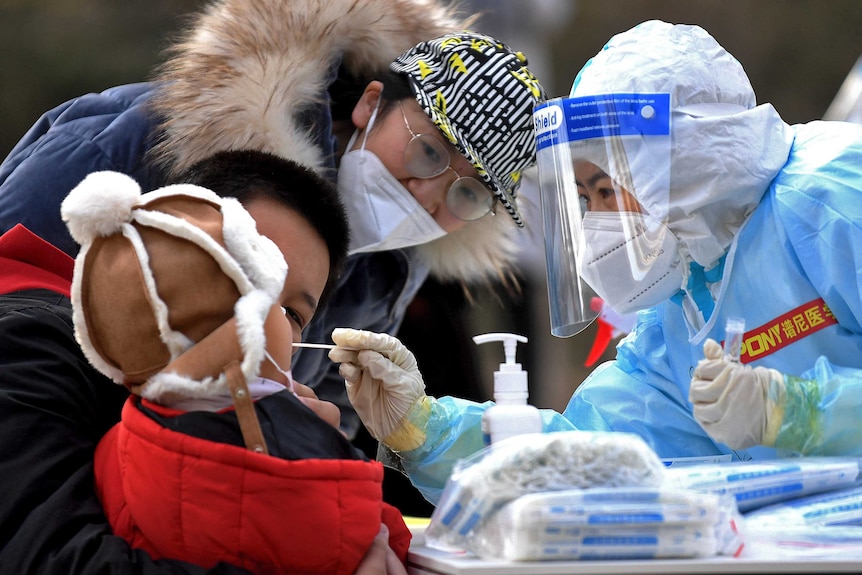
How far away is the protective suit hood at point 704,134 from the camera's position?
4.97 ft

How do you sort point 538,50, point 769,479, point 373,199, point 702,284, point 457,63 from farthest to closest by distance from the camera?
point 538,50 < point 373,199 < point 457,63 < point 702,284 < point 769,479

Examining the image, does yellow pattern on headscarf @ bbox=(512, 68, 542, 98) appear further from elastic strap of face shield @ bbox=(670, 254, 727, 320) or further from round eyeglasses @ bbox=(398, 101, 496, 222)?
elastic strap of face shield @ bbox=(670, 254, 727, 320)

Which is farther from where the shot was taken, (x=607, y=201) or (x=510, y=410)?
(x=607, y=201)

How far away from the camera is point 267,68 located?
2004 mm

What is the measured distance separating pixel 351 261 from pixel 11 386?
1.36 meters

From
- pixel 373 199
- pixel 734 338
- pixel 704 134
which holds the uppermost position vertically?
pixel 704 134

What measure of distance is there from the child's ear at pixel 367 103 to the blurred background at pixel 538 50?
107 centimetres

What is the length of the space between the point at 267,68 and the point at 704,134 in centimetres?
90

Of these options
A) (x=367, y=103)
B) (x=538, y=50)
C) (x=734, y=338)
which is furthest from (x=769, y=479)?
(x=538, y=50)

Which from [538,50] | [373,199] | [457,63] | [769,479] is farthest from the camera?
[538,50]

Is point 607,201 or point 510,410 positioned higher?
point 607,201

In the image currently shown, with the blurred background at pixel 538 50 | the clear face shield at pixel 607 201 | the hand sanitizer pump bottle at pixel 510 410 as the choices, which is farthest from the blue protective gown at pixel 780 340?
the blurred background at pixel 538 50

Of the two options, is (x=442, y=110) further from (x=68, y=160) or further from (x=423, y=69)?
(x=68, y=160)

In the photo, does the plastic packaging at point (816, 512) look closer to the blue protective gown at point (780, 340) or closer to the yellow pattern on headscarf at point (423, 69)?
the blue protective gown at point (780, 340)
